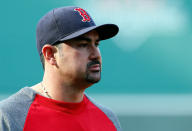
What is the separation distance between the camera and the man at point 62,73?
179cm

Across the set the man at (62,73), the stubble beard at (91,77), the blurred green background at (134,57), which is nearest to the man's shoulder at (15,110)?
the man at (62,73)

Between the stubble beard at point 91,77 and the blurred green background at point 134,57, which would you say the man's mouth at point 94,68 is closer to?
the stubble beard at point 91,77

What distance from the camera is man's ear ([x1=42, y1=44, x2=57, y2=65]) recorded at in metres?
1.84

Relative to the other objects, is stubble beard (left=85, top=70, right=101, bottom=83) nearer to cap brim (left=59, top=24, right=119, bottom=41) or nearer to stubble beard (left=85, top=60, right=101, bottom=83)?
stubble beard (left=85, top=60, right=101, bottom=83)

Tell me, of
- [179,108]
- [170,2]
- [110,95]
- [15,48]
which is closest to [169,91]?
[179,108]

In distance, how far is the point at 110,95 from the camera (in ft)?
12.5

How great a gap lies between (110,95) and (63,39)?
2.06m

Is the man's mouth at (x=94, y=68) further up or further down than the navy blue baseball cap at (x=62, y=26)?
further down

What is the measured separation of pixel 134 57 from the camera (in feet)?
13.0

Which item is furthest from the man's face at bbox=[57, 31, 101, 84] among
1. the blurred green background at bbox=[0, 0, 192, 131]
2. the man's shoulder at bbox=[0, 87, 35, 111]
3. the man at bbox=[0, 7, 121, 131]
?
the blurred green background at bbox=[0, 0, 192, 131]

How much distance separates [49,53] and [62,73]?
120 mm

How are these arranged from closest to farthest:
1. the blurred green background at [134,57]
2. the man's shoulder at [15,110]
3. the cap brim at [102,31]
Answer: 1. the man's shoulder at [15,110]
2. the cap brim at [102,31]
3. the blurred green background at [134,57]

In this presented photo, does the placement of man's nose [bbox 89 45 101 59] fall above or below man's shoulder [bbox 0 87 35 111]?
above

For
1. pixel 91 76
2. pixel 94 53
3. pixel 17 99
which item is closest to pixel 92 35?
pixel 94 53
